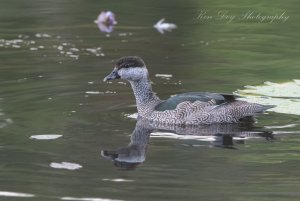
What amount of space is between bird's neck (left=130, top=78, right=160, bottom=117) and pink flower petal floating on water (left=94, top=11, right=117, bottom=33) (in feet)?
22.0

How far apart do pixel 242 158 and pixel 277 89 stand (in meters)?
3.68

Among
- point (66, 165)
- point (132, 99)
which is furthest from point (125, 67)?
point (66, 165)

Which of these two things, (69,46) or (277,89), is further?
(69,46)

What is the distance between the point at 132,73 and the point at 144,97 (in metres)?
0.37

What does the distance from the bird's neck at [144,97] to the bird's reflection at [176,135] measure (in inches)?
10.2

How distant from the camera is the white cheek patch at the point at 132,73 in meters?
12.8

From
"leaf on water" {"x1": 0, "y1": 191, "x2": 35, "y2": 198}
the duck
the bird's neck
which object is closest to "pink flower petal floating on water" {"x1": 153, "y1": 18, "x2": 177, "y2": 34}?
the bird's neck

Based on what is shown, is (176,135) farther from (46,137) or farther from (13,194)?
(13,194)

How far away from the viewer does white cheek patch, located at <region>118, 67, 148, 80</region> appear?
1277 centimetres

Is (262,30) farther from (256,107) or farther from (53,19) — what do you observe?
(256,107)

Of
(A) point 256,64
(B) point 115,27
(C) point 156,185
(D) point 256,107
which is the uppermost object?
(B) point 115,27

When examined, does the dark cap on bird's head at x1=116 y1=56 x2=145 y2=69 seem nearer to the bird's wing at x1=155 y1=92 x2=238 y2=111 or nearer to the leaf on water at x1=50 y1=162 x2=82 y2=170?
the bird's wing at x1=155 y1=92 x2=238 y2=111

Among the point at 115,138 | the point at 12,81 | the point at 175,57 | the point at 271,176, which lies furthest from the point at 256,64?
the point at 271,176

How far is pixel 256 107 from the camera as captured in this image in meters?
12.0
